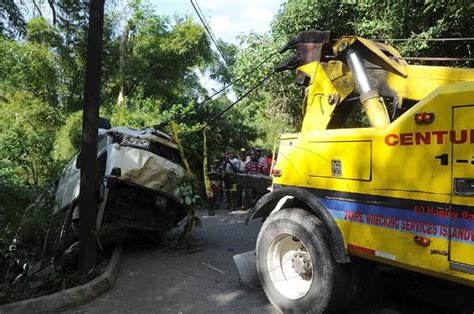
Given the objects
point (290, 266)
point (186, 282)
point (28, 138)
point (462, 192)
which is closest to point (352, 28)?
point (186, 282)

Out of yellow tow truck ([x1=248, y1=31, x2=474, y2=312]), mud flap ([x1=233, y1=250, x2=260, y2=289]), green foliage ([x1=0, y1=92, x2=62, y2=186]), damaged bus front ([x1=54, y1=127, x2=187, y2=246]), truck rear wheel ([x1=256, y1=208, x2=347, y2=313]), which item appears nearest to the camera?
yellow tow truck ([x1=248, y1=31, x2=474, y2=312])

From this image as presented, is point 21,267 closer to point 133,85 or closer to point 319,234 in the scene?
point 319,234

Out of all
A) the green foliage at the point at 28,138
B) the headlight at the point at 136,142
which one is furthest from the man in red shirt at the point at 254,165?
the green foliage at the point at 28,138

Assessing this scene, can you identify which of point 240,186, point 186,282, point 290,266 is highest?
point 240,186

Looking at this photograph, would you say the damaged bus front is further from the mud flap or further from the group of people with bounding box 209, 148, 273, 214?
the group of people with bounding box 209, 148, 273, 214

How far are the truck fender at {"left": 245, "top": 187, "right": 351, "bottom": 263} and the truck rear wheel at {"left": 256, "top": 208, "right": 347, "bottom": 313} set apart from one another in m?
0.11

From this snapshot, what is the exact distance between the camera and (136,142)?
812 cm

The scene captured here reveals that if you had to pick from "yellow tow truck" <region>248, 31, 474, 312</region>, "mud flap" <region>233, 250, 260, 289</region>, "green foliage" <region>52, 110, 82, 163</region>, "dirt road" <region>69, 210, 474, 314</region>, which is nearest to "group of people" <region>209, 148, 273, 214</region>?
"dirt road" <region>69, 210, 474, 314</region>

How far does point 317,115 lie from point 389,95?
856 mm

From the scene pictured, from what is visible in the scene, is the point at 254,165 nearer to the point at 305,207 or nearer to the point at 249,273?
the point at 249,273

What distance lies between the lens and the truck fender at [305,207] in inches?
173

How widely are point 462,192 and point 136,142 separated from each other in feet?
18.8

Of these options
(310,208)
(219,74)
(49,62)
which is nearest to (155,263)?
(310,208)

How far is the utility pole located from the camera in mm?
6289
